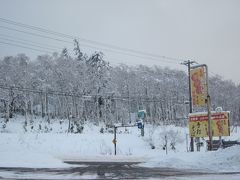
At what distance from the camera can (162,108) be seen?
103 metres

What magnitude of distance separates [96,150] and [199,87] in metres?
16.3

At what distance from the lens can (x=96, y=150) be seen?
171ft

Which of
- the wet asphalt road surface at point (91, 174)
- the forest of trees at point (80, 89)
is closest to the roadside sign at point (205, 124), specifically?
the forest of trees at point (80, 89)

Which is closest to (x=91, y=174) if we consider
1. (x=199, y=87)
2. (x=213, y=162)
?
(x=213, y=162)

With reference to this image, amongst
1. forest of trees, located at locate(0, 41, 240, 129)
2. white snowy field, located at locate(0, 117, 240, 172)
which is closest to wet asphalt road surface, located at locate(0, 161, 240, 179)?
white snowy field, located at locate(0, 117, 240, 172)

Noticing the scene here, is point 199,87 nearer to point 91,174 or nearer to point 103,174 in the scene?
point 103,174

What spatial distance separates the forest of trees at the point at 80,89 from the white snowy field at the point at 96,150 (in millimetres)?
5329

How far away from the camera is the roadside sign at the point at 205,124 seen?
46844 mm

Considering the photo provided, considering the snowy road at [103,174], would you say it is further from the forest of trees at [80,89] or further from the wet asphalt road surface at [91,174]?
the forest of trees at [80,89]

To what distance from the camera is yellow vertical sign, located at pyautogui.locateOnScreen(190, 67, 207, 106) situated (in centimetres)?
4362

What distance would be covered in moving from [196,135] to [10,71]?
41223 mm

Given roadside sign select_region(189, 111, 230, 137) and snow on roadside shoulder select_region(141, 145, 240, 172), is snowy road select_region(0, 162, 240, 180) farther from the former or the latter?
roadside sign select_region(189, 111, 230, 137)

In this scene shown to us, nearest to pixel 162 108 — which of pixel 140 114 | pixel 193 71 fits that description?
pixel 140 114

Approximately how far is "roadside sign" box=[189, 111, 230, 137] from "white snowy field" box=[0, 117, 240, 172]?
4.16m
